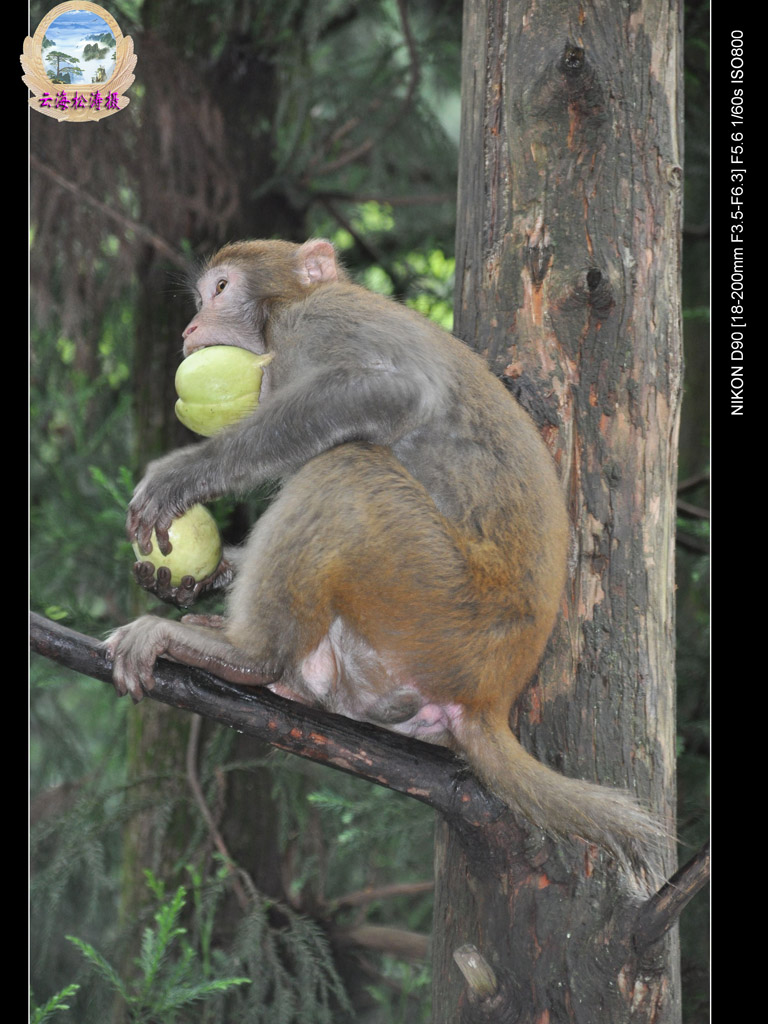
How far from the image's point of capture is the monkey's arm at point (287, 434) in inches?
96.6

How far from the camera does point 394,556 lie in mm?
2293

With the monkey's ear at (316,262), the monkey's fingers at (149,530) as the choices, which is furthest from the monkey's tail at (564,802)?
the monkey's ear at (316,262)

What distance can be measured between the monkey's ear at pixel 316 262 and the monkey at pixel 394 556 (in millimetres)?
441

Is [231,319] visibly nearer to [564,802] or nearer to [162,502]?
[162,502]

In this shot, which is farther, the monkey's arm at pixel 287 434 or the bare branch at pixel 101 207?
the bare branch at pixel 101 207

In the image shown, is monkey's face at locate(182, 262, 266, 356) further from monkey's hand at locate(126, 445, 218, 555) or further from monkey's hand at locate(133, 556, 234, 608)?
monkey's hand at locate(133, 556, 234, 608)

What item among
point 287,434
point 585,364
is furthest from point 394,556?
point 585,364

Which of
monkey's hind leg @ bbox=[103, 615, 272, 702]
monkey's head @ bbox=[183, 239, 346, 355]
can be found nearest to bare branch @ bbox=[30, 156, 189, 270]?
monkey's head @ bbox=[183, 239, 346, 355]

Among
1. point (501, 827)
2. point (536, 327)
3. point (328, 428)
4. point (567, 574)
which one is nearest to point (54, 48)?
point (328, 428)

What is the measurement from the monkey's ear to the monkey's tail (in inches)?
59.8

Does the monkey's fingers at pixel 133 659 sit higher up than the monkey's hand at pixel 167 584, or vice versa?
the monkey's hand at pixel 167 584

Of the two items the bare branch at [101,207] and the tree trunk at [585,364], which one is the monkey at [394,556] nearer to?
the tree trunk at [585,364]

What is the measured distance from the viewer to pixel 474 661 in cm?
234

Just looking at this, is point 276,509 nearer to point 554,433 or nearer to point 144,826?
point 554,433
